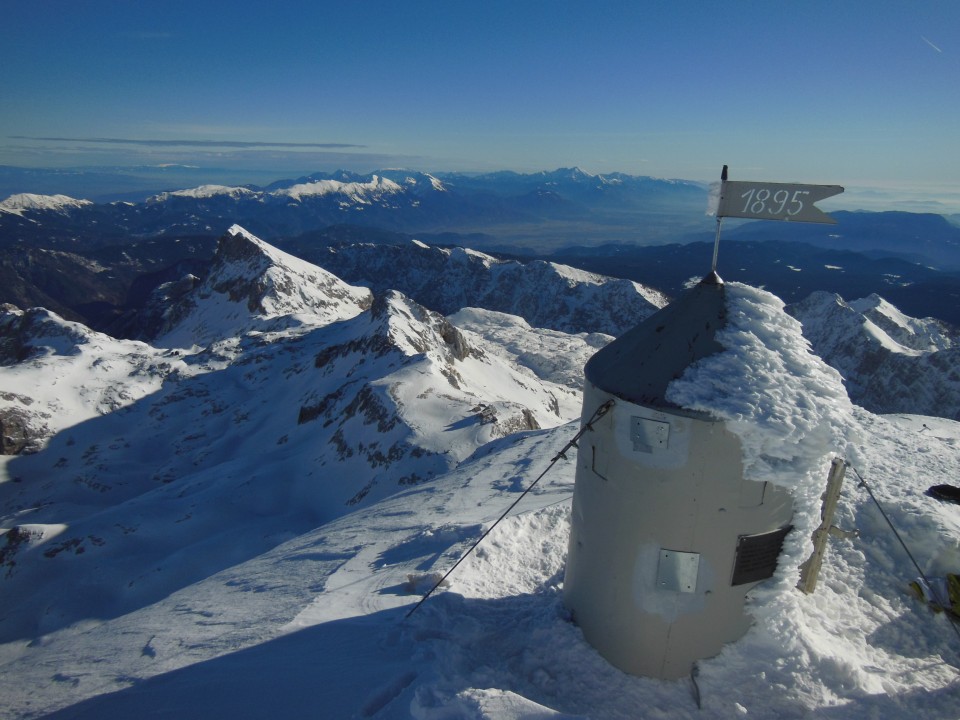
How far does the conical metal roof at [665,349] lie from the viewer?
632cm

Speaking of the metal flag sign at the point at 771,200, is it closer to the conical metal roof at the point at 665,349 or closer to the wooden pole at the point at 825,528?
the conical metal roof at the point at 665,349

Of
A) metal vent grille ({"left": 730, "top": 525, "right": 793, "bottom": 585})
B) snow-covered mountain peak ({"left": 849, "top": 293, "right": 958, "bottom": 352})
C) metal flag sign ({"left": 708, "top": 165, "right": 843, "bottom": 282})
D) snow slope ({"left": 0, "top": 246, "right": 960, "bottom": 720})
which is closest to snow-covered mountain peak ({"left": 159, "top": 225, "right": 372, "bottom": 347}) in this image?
snow slope ({"left": 0, "top": 246, "right": 960, "bottom": 720})

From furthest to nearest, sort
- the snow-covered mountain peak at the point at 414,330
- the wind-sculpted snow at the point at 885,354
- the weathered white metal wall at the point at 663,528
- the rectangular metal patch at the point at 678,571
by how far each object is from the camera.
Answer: the wind-sculpted snow at the point at 885,354 < the snow-covered mountain peak at the point at 414,330 < the rectangular metal patch at the point at 678,571 < the weathered white metal wall at the point at 663,528

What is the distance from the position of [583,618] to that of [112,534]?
103ft

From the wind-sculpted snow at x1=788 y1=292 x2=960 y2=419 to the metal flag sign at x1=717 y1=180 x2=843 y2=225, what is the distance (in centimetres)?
10795

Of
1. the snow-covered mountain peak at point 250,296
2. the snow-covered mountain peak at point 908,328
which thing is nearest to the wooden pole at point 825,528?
the snow-covered mountain peak at point 250,296

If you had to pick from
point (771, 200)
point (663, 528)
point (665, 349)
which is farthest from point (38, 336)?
point (771, 200)

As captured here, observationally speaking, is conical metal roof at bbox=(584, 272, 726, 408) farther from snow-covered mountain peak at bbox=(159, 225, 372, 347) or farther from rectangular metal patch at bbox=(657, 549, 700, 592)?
snow-covered mountain peak at bbox=(159, 225, 372, 347)

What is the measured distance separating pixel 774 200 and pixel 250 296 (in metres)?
98.9

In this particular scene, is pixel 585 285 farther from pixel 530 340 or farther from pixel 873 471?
pixel 873 471

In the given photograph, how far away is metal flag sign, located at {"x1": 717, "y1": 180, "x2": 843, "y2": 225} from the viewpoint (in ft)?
21.1

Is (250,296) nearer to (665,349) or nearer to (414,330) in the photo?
(414,330)

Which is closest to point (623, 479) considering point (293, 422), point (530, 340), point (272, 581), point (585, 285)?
point (272, 581)

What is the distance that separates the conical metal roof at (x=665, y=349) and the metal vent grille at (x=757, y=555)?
1.95 metres
